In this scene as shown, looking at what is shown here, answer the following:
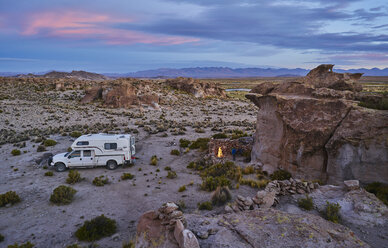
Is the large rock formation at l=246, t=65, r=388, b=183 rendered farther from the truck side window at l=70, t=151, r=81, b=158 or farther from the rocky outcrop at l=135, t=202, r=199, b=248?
the truck side window at l=70, t=151, r=81, b=158

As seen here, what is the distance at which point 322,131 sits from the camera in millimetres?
12172

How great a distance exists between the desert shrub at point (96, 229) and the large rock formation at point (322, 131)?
32.3ft

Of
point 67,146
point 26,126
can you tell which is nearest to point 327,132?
point 67,146

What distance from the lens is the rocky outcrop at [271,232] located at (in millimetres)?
6539

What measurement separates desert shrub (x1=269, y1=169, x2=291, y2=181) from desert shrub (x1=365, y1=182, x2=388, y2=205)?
3819 mm

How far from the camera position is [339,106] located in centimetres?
1205

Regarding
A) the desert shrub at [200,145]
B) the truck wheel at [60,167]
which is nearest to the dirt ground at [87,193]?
the truck wheel at [60,167]

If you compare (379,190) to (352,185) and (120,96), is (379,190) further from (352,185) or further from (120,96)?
(120,96)

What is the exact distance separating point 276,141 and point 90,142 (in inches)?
478

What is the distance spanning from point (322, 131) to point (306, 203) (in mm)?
4336

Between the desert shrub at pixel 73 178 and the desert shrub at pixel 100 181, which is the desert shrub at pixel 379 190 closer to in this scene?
the desert shrub at pixel 100 181

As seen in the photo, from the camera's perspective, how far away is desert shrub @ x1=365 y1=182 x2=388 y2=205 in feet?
31.7

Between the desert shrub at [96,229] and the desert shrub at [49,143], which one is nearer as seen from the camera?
the desert shrub at [96,229]

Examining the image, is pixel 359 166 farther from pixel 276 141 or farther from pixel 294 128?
pixel 276 141
